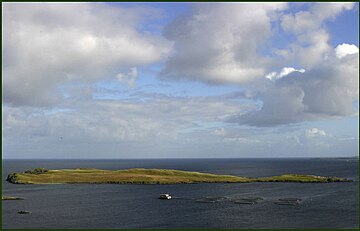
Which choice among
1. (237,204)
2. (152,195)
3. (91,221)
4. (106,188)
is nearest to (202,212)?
(237,204)

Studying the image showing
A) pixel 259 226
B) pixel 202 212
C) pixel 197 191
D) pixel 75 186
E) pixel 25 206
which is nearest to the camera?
pixel 259 226

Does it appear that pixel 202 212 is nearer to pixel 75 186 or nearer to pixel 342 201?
pixel 342 201

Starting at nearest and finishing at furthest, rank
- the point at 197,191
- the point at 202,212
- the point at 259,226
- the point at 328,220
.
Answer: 1. the point at 259,226
2. the point at 328,220
3. the point at 202,212
4. the point at 197,191

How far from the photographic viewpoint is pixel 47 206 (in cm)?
13425

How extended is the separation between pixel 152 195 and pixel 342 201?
74646 millimetres

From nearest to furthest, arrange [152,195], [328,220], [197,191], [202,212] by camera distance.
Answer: [328,220] < [202,212] < [152,195] < [197,191]

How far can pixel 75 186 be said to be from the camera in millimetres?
198250

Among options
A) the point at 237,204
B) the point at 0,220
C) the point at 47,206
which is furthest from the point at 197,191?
the point at 0,220

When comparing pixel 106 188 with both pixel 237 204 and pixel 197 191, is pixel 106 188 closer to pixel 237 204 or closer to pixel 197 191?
pixel 197 191

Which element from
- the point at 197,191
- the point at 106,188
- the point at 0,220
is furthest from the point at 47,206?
the point at 197,191

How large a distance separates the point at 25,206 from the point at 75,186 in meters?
64.3

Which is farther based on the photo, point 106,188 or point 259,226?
point 106,188

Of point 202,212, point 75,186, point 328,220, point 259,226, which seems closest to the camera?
point 259,226

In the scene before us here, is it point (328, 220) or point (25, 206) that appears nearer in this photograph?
point (328, 220)
